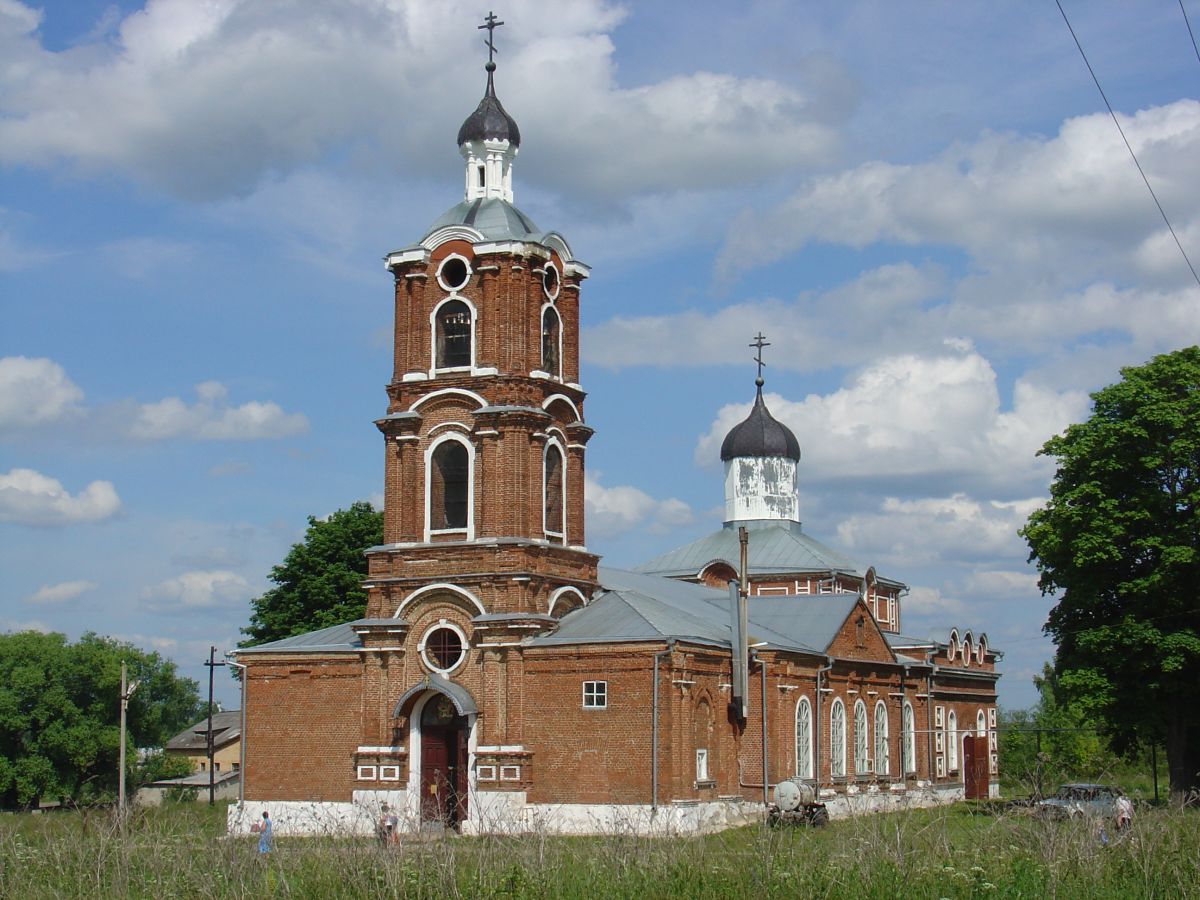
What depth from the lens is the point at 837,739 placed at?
132 ft

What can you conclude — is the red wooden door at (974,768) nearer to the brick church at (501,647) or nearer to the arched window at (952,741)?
the arched window at (952,741)

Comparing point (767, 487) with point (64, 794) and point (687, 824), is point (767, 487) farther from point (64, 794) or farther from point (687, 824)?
point (64, 794)

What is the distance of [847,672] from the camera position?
135 ft

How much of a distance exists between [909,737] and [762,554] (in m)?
8.96

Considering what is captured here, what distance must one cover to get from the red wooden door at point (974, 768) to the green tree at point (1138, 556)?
1170 centimetres

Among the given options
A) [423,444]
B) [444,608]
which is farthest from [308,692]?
[423,444]

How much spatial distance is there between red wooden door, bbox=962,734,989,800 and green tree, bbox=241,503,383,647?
20.4 metres

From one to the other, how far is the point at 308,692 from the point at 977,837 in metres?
21.7

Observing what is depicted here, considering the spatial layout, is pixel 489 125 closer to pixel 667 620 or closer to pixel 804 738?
pixel 667 620

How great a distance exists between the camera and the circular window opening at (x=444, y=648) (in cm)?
3431

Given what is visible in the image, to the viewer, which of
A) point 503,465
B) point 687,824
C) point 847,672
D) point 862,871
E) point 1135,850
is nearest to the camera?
point 862,871

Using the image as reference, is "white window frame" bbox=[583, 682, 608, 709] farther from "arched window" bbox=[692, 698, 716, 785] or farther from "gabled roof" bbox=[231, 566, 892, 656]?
"arched window" bbox=[692, 698, 716, 785]

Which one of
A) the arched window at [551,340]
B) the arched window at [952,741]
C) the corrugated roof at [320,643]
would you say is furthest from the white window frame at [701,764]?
the arched window at [952,741]

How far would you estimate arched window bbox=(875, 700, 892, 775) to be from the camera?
42.9 meters
